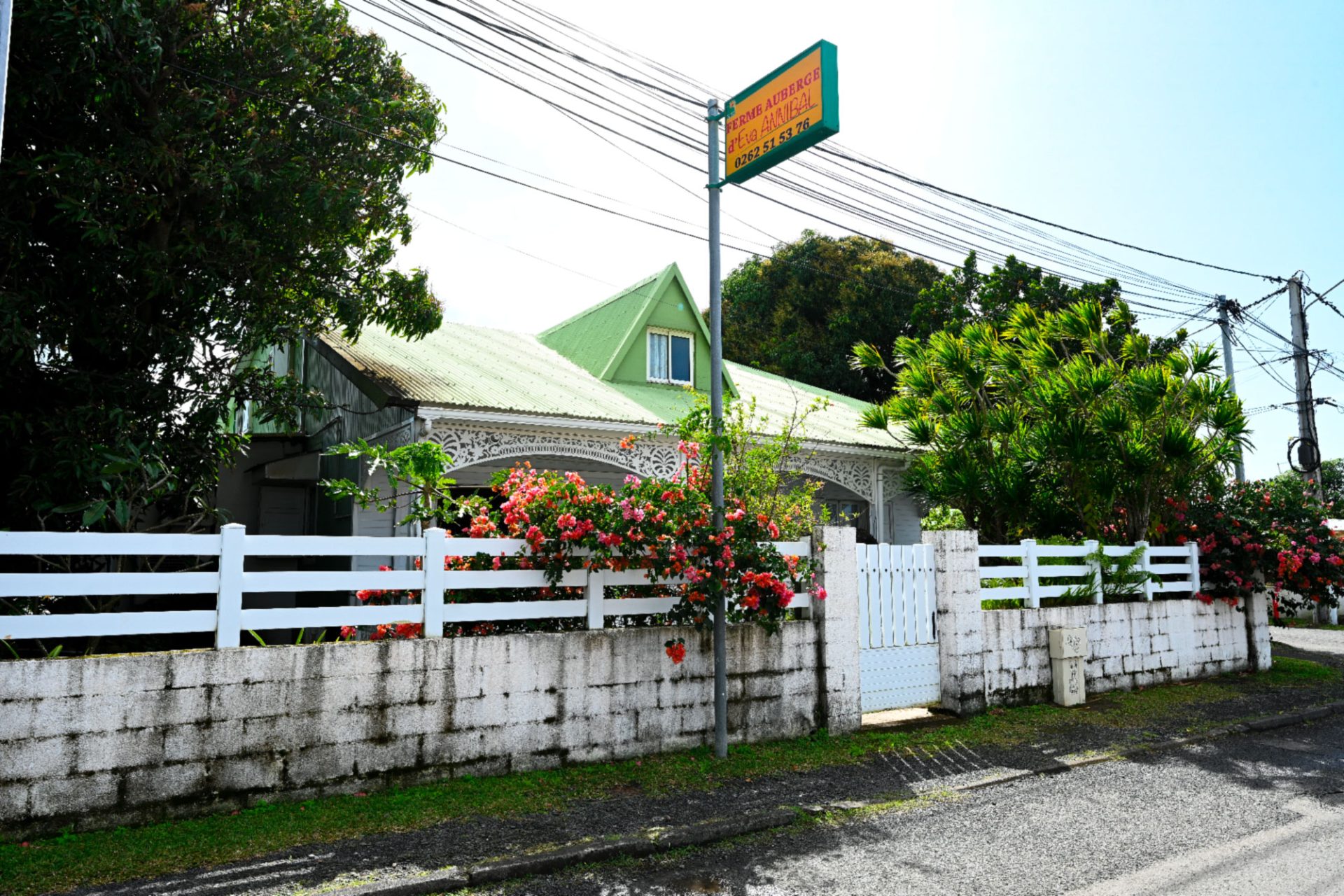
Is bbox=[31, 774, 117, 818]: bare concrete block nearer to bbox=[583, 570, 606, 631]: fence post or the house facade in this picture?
bbox=[583, 570, 606, 631]: fence post

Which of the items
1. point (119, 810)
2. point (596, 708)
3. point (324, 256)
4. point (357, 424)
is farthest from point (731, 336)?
point (119, 810)

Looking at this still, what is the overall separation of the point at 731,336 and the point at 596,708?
2388 centimetres

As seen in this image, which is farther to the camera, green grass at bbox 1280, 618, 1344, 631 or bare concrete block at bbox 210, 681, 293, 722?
green grass at bbox 1280, 618, 1344, 631

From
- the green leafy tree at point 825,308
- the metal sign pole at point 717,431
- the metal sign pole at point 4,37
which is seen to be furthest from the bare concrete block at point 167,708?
the green leafy tree at point 825,308

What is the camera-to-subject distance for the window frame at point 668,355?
15273 millimetres

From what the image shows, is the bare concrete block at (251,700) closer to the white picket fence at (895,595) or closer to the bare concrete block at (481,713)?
the bare concrete block at (481,713)

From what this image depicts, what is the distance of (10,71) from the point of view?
21.9 ft

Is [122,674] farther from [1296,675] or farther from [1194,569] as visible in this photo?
[1296,675]

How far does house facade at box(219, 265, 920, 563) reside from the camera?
1061cm

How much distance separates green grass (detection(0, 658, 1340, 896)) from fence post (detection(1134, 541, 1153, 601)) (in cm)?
202

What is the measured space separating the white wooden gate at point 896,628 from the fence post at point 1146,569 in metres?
3.75

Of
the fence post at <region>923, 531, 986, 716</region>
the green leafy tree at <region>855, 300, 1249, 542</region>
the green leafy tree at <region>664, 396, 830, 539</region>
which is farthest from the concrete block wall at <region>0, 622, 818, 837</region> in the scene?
the green leafy tree at <region>855, 300, 1249, 542</region>

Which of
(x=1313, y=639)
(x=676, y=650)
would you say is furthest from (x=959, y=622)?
(x=1313, y=639)

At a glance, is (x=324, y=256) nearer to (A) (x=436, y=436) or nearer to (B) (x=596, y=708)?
(A) (x=436, y=436)
